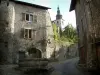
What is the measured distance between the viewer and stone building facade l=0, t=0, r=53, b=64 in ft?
77.6

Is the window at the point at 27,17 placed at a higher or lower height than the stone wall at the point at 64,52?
higher

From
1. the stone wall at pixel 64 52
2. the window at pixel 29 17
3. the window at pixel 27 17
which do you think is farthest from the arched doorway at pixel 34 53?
the window at pixel 27 17

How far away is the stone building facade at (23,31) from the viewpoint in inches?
931

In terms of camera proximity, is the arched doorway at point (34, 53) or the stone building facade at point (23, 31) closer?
the stone building facade at point (23, 31)

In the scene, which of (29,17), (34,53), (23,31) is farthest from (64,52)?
(29,17)

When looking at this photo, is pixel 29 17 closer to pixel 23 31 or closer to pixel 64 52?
pixel 23 31

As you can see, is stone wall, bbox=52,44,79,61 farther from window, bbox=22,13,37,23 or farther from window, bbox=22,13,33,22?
window, bbox=22,13,33,22

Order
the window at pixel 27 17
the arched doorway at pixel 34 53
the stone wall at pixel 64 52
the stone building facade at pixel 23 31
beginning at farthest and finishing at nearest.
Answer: the stone wall at pixel 64 52, the arched doorway at pixel 34 53, the window at pixel 27 17, the stone building facade at pixel 23 31

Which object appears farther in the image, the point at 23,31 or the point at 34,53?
the point at 34,53

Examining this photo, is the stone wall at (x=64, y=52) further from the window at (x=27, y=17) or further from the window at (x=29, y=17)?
the window at (x=27, y=17)

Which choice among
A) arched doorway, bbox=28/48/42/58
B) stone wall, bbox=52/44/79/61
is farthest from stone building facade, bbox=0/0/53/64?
stone wall, bbox=52/44/79/61

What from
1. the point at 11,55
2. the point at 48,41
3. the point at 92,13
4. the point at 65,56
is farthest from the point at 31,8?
the point at 92,13

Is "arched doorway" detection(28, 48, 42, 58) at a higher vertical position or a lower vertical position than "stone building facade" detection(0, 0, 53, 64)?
lower

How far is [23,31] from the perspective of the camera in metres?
25.5
